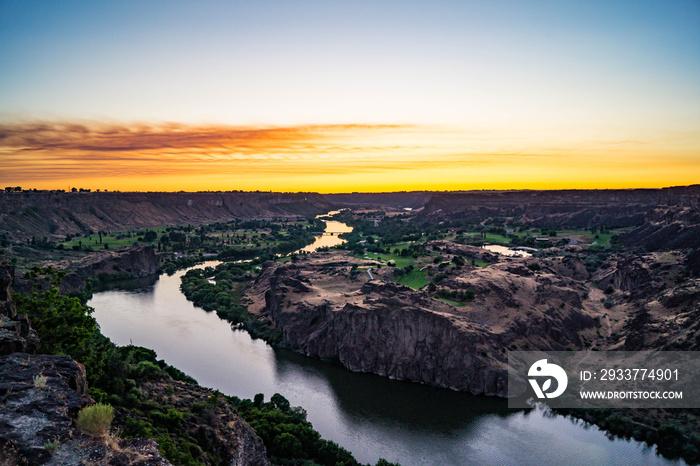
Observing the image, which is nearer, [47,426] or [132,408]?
[47,426]

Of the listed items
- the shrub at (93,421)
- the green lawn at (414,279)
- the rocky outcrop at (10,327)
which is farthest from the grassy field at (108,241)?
the shrub at (93,421)

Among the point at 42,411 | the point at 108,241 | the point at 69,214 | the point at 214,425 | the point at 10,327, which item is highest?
the point at 10,327

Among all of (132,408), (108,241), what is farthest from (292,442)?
(108,241)

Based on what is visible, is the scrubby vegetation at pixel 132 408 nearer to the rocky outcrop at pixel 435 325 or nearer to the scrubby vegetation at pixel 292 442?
the scrubby vegetation at pixel 292 442

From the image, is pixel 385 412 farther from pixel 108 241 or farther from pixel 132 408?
pixel 108 241

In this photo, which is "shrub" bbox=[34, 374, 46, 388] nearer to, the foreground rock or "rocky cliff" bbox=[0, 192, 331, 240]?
the foreground rock

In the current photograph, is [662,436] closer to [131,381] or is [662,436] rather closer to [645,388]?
[645,388]
